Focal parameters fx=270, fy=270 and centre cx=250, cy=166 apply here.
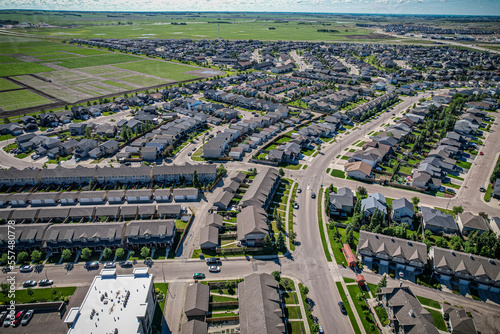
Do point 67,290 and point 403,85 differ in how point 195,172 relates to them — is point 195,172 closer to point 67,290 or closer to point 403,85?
point 67,290

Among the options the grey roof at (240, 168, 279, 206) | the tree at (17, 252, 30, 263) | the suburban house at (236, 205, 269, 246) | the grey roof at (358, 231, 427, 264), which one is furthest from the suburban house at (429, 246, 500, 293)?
the tree at (17, 252, 30, 263)

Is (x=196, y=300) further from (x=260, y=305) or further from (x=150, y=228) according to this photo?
(x=150, y=228)

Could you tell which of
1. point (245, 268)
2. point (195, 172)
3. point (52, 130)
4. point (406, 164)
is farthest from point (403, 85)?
point (52, 130)


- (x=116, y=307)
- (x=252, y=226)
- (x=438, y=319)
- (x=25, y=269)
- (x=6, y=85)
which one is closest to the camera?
(x=116, y=307)

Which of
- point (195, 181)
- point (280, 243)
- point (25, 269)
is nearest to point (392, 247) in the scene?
point (280, 243)

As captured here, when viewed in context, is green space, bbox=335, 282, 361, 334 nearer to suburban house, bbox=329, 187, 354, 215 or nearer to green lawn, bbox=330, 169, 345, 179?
suburban house, bbox=329, 187, 354, 215
